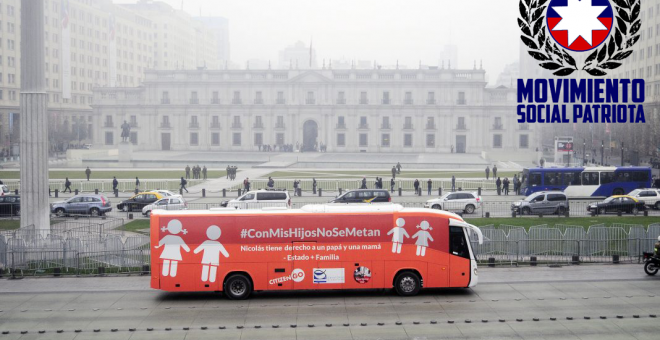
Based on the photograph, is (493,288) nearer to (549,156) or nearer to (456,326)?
(456,326)

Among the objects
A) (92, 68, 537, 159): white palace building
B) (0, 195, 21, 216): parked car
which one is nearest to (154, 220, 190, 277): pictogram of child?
(0, 195, 21, 216): parked car

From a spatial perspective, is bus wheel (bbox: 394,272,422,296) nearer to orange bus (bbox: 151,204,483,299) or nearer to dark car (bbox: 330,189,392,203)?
orange bus (bbox: 151,204,483,299)

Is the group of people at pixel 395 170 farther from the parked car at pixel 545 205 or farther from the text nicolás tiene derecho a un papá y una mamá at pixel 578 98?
the text nicolás tiene derecho a un papá y una mamá at pixel 578 98

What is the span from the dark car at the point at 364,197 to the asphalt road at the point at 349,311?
15643mm

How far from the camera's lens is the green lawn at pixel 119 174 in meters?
60.4

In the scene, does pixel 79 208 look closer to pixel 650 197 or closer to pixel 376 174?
pixel 650 197

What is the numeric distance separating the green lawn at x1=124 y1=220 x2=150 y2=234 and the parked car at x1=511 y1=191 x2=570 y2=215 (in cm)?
1840

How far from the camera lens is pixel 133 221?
113 feet

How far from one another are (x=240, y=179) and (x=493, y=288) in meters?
41.2

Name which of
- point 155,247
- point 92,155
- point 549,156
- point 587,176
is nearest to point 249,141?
point 92,155

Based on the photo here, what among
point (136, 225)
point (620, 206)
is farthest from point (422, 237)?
point (620, 206)

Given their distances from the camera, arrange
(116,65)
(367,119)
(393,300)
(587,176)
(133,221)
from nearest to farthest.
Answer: (393,300) < (133,221) < (587,176) < (367,119) < (116,65)

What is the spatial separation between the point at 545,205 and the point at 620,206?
368 cm

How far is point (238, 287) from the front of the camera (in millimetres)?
18750
